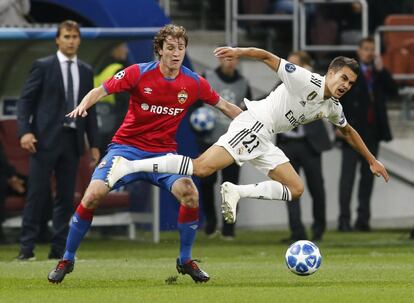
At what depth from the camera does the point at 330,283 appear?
40.1ft

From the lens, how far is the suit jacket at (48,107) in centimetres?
1524

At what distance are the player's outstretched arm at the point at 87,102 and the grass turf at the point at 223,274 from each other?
141cm

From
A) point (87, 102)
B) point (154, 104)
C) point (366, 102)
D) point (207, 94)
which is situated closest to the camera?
point (87, 102)

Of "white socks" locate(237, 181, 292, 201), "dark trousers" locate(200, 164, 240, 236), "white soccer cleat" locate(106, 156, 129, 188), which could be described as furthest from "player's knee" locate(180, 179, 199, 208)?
"dark trousers" locate(200, 164, 240, 236)

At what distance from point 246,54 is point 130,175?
4.56 feet

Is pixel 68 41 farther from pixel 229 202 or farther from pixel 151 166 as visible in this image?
pixel 229 202

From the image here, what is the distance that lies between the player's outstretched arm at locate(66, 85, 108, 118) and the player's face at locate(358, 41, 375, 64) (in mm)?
8163

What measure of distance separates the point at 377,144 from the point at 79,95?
20.2 ft

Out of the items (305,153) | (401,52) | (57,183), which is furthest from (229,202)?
(401,52)

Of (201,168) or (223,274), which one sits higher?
(201,168)

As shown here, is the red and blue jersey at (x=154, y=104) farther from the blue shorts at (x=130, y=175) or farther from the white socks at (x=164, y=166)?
the white socks at (x=164, y=166)

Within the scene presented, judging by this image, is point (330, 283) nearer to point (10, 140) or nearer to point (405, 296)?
point (405, 296)

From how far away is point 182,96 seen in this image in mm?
12555

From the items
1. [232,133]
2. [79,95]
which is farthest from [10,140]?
[232,133]
